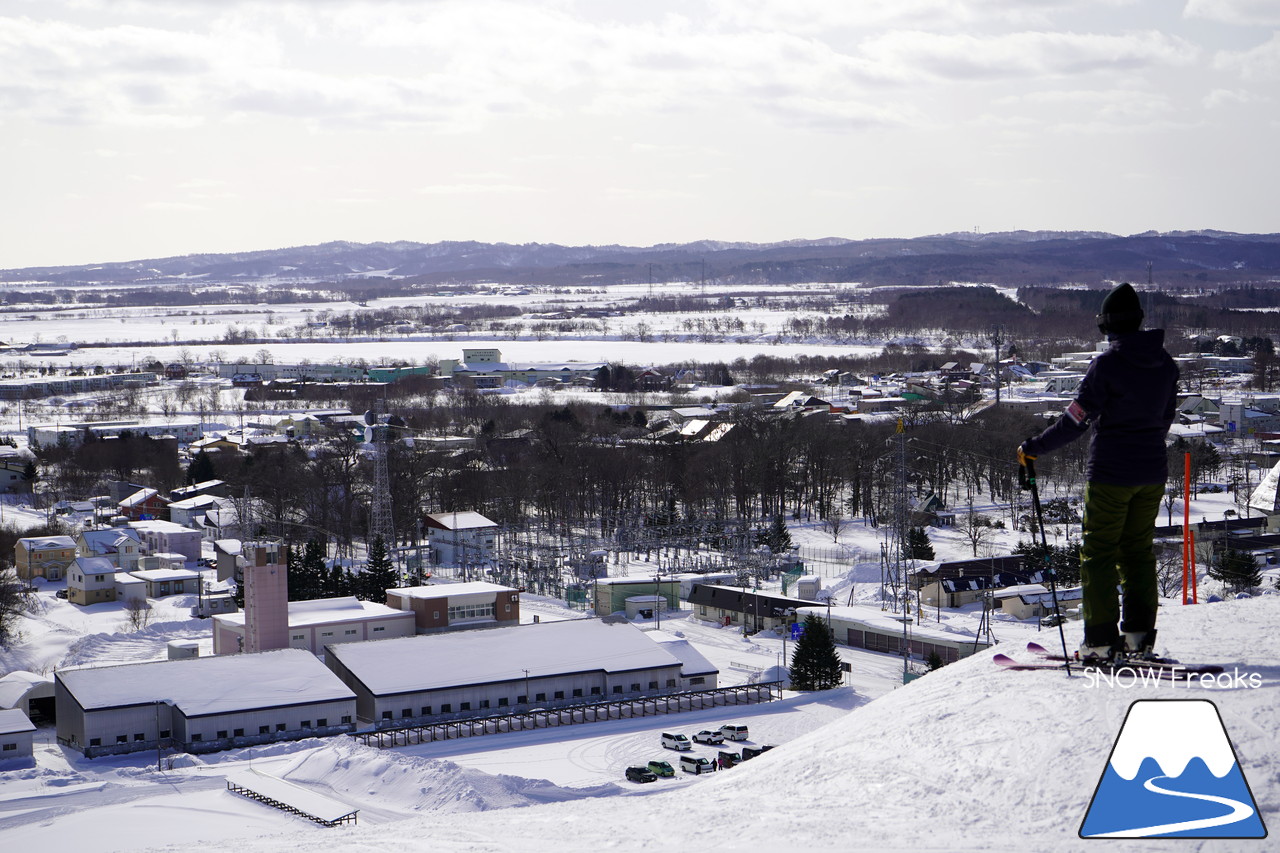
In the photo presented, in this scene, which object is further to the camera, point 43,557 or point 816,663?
point 43,557

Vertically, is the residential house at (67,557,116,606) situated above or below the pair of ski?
below

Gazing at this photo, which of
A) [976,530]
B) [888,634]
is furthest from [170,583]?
[976,530]

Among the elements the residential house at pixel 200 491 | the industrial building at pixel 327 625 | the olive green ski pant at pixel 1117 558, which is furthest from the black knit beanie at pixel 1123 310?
the residential house at pixel 200 491

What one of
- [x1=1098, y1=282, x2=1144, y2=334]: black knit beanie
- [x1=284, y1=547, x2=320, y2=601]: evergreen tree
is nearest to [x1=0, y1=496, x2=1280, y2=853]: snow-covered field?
[x1=1098, y1=282, x2=1144, y2=334]: black knit beanie

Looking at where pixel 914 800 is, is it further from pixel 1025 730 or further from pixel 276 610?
pixel 276 610

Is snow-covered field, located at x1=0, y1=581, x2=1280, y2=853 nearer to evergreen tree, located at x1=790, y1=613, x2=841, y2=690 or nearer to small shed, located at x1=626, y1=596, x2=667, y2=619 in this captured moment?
evergreen tree, located at x1=790, y1=613, x2=841, y2=690

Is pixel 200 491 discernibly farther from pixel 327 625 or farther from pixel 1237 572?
pixel 1237 572
